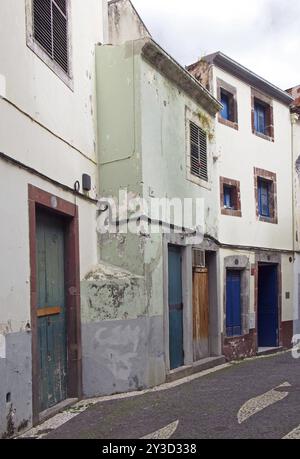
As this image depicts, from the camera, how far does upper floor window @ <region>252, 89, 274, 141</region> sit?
51.0 ft

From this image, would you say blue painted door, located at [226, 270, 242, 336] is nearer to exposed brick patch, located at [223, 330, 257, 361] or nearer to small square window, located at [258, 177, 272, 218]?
exposed brick patch, located at [223, 330, 257, 361]

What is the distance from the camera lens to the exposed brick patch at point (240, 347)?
13.3 m

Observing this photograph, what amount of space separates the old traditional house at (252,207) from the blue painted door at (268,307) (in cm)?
3

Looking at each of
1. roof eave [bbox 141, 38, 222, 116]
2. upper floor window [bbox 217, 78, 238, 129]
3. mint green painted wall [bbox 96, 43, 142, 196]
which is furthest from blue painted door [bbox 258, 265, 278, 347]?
mint green painted wall [bbox 96, 43, 142, 196]

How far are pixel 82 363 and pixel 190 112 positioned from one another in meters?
5.41

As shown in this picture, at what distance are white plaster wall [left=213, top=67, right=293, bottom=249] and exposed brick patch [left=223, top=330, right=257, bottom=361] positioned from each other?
218cm

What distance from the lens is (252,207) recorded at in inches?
589

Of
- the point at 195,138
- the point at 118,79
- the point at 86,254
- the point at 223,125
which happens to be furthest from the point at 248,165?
the point at 86,254

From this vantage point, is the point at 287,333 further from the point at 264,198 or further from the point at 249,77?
the point at 249,77

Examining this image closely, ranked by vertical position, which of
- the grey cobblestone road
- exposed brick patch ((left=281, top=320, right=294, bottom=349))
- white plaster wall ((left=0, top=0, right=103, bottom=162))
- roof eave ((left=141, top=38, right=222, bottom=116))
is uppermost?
roof eave ((left=141, top=38, right=222, bottom=116))

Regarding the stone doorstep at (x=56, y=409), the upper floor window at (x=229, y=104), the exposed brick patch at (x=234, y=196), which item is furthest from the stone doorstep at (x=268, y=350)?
the stone doorstep at (x=56, y=409)

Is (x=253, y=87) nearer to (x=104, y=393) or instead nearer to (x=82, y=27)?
(x=82, y=27)

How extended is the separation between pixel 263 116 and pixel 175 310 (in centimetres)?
761

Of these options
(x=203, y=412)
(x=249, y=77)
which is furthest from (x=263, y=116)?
(x=203, y=412)
